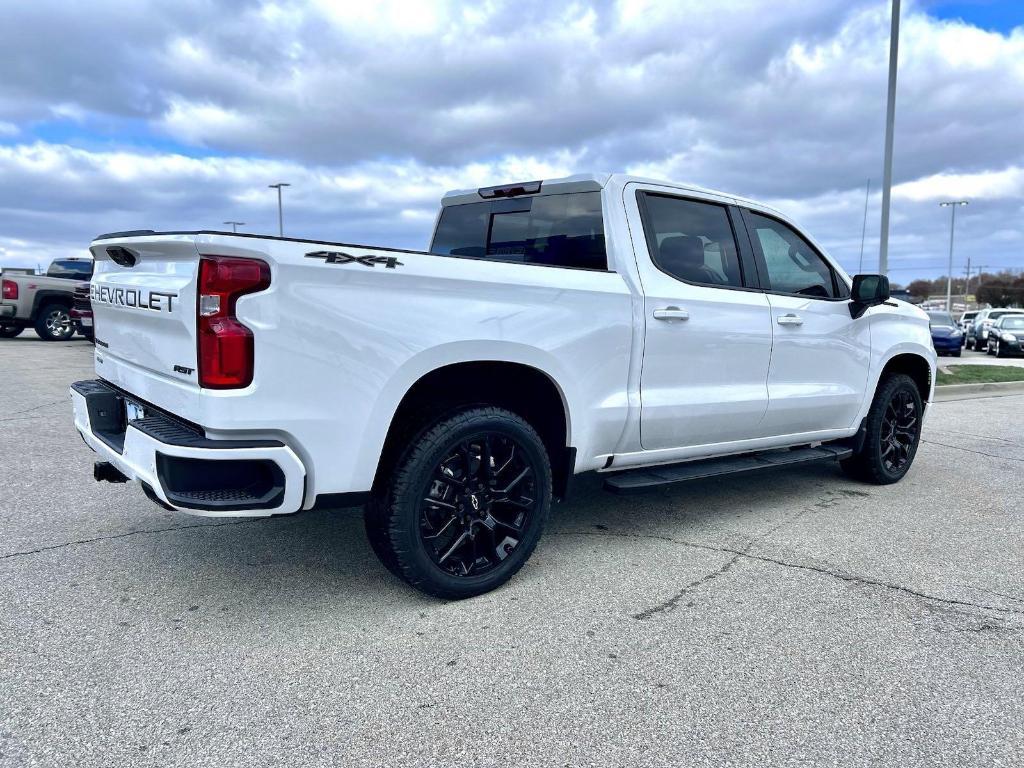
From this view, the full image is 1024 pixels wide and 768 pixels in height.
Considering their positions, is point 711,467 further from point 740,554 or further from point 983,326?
point 983,326

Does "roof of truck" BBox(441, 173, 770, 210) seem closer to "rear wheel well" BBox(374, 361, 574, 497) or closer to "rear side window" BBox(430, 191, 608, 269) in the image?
"rear side window" BBox(430, 191, 608, 269)

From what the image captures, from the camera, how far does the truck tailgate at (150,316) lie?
9.48 ft

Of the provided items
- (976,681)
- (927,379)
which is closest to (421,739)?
(976,681)

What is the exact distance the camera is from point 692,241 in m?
4.36

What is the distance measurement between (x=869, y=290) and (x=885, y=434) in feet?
4.09

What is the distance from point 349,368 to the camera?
298 cm

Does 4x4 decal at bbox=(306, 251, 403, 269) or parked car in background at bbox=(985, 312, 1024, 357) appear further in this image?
parked car in background at bbox=(985, 312, 1024, 357)

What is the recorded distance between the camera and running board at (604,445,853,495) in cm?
397

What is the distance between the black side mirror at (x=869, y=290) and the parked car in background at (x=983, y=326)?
81.8ft

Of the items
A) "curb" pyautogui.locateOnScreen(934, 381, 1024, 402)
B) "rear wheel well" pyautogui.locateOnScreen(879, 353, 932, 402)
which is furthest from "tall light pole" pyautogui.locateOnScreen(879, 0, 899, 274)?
"rear wheel well" pyautogui.locateOnScreen(879, 353, 932, 402)

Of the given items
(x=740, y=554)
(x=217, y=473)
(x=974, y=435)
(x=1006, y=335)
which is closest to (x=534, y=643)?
(x=217, y=473)

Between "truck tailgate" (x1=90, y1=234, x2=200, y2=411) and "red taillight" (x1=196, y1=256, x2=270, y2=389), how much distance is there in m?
0.08

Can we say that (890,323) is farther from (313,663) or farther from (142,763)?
(142,763)

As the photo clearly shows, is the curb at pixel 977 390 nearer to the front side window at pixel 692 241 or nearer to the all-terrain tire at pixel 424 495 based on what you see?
the front side window at pixel 692 241
